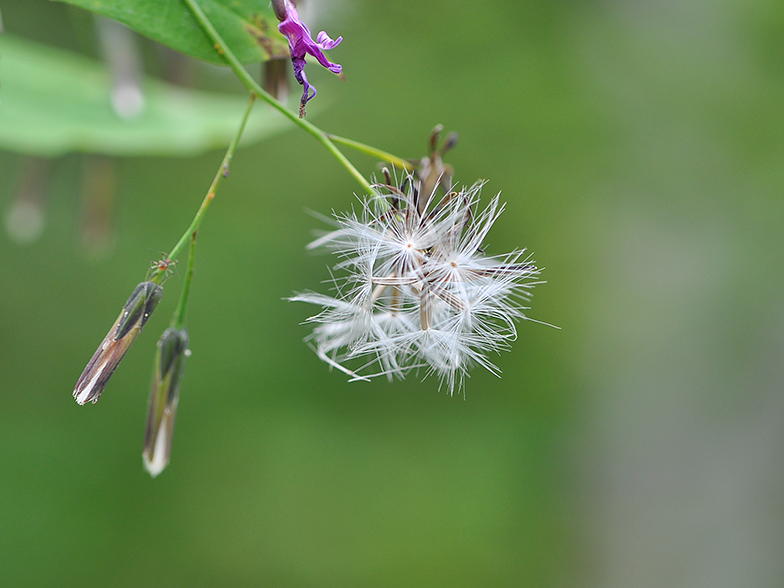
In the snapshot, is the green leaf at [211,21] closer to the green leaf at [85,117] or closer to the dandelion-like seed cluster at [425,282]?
the dandelion-like seed cluster at [425,282]

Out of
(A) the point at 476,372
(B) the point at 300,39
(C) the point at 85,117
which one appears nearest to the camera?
(B) the point at 300,39

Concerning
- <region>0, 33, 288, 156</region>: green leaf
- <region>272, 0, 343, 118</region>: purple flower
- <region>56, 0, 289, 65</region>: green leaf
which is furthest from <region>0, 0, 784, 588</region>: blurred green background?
<region>272, 0, 343, 118</region>: purple flower

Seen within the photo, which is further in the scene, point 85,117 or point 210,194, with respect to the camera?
point 85,117

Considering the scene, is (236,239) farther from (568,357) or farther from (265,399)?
(568,357)

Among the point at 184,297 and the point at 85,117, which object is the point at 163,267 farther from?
the point at 85,117

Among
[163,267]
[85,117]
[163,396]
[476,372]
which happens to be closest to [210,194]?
[163,267]

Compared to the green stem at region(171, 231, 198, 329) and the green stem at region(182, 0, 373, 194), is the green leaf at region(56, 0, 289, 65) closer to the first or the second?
the green stem at region(182, 0, 373, 194)
